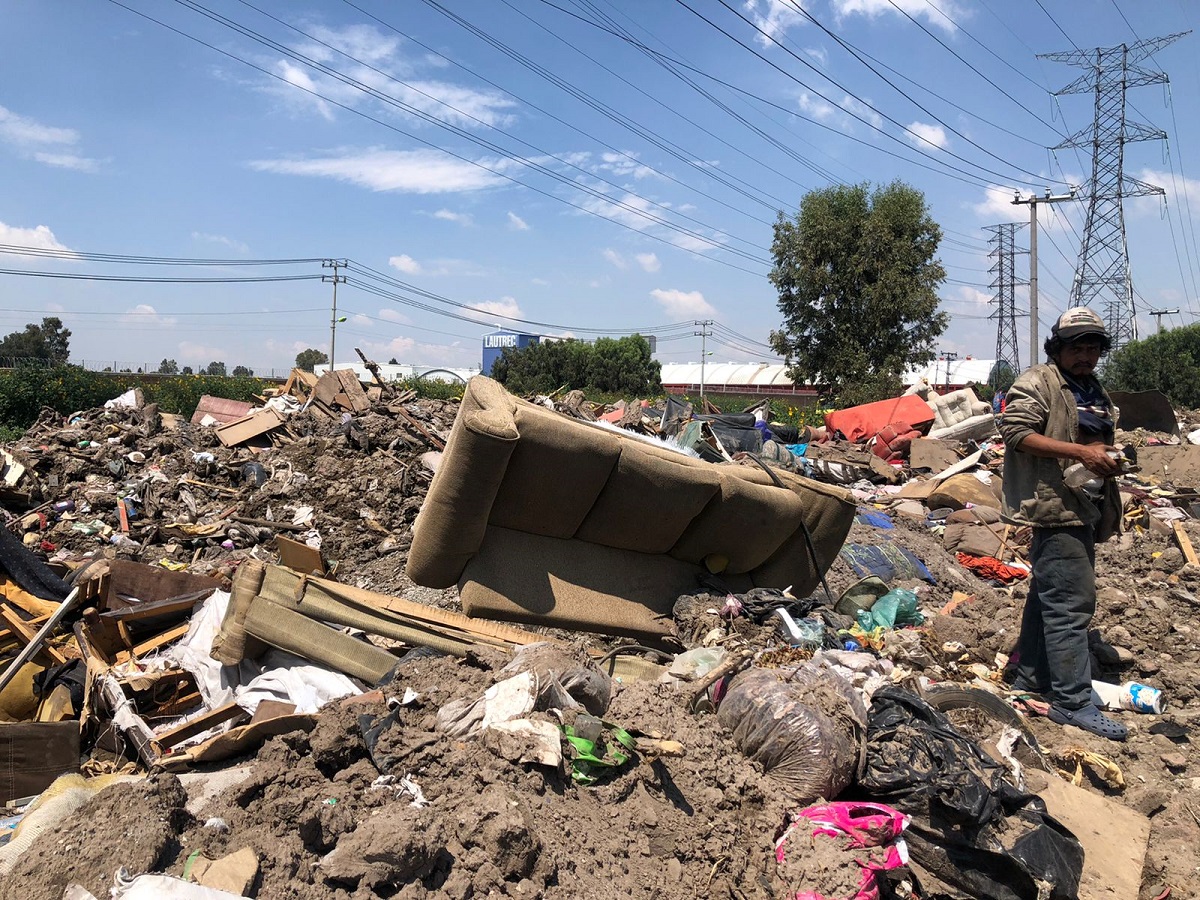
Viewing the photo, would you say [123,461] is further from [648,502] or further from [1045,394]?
[1045,394]

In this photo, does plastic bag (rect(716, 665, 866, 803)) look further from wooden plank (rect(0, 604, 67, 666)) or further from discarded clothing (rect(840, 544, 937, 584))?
wooden plank (rect(0, 604, 67, 666))

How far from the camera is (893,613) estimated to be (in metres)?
4.52

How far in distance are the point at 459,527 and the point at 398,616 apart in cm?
48

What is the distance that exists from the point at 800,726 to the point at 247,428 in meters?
9.88

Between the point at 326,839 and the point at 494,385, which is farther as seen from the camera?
the point at 494,385

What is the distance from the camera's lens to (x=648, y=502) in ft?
12.9

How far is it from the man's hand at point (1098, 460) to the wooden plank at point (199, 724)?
11.9 ft

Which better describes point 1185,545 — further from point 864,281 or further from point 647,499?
point 864,281

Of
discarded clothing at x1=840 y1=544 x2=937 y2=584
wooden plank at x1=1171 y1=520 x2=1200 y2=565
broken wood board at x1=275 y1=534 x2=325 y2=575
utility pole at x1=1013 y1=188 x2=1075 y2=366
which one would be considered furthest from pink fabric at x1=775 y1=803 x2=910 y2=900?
utility pole at x1=1013 y1=188 x2=1075 y2=366

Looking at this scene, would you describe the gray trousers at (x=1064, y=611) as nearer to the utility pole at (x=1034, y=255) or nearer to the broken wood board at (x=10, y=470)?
the broken wood board at (x=10, y=470)

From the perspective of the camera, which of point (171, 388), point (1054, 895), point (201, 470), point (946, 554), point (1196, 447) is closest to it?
point (1054, 895)

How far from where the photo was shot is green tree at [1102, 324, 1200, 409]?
101 ft

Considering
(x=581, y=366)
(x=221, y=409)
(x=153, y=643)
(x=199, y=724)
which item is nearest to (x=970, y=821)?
(x=199, y=724)

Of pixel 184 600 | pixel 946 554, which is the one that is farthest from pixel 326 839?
pixel 946 554
